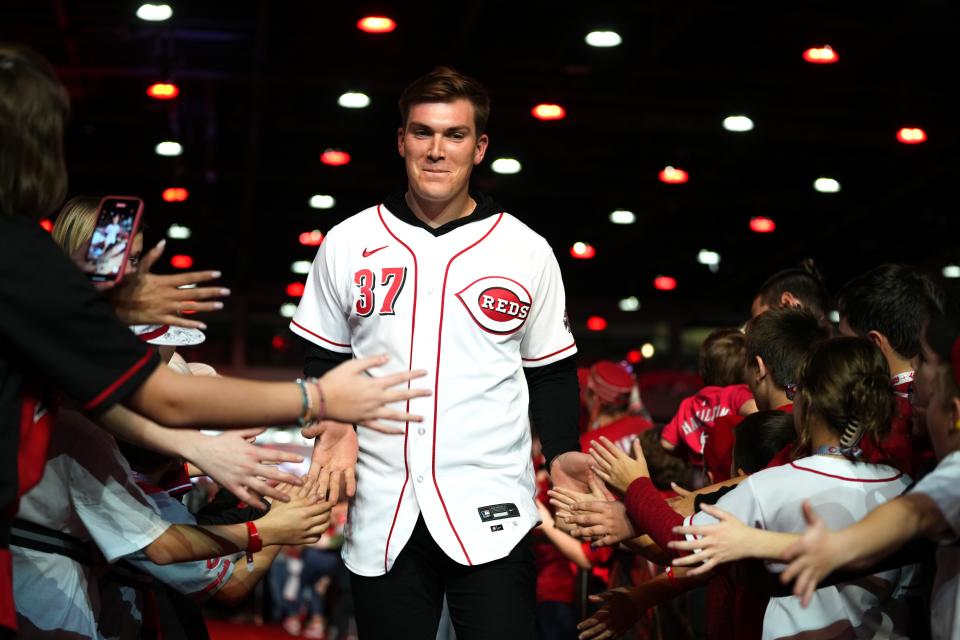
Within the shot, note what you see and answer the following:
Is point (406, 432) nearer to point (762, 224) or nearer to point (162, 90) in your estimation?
point (162, 90)

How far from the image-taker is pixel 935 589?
2680 mm

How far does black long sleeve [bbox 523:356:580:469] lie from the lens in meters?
3.26

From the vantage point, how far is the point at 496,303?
10.0 ft

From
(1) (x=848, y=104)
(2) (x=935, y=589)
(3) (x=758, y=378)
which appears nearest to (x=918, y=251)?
(1) (x=848, y=104)

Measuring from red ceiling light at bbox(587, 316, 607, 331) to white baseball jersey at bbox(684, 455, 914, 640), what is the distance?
1783 cm

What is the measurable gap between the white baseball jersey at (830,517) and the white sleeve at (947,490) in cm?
41

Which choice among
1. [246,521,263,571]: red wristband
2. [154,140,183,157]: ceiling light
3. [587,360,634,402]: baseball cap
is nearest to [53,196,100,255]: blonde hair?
[246,521,263,571]: red wristband

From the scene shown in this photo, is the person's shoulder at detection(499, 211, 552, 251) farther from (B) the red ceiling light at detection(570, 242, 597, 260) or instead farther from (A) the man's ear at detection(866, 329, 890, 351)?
(B) the red ceiling light at detection(570, 242, 597, 260)

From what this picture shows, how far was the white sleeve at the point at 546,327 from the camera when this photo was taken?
10.5 ft

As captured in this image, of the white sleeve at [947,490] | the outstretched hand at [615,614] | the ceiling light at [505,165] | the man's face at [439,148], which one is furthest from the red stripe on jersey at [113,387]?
the ceiling light at [505,165]

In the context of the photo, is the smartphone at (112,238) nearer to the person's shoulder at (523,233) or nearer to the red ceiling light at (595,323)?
the person's shoulder at (523,233)

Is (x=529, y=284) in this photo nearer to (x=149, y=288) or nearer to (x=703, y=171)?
(x=149, y=288)

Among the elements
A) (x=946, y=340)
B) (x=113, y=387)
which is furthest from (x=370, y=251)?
(x=946, y=340)

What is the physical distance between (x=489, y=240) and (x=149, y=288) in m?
0.94
